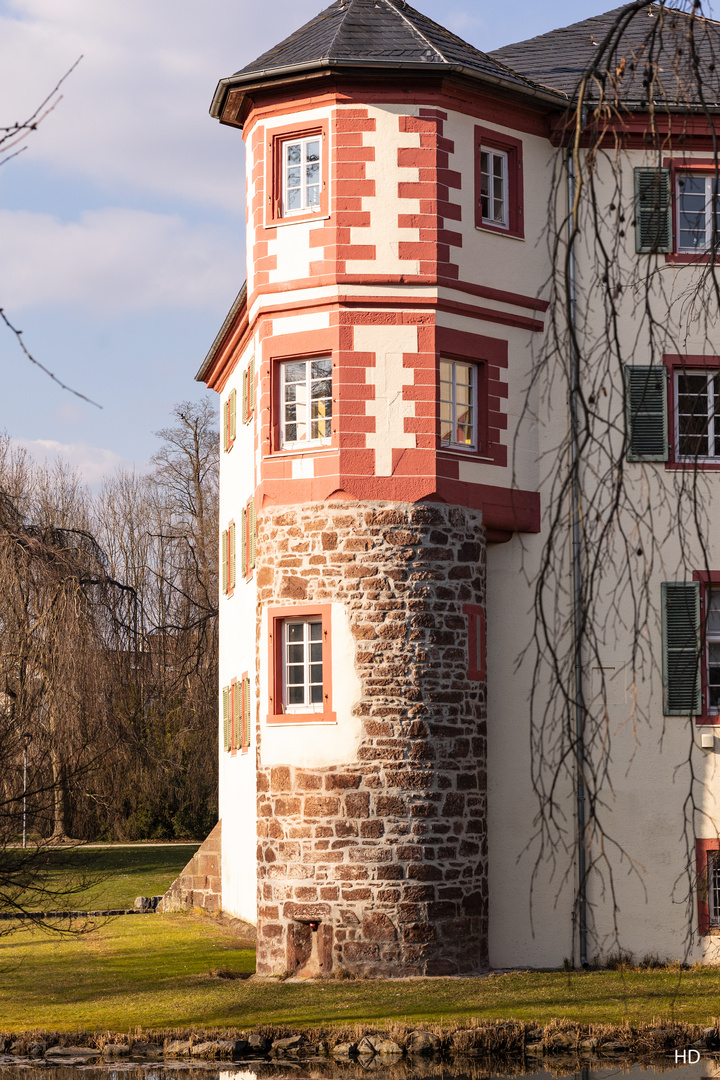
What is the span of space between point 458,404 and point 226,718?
9.33 m

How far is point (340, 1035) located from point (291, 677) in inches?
184

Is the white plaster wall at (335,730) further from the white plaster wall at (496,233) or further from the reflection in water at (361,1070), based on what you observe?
the white plaster wall at (496,233)

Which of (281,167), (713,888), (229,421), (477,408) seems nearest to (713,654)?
(713,888)

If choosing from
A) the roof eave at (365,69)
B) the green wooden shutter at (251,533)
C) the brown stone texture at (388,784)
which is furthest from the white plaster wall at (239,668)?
the roof eave at (365,69)

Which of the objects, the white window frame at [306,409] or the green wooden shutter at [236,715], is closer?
the white window frame at [306,409]

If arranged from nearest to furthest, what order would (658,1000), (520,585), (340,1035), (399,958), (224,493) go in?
(340,1035) → (658,1000) → (399,958) → (520,585) → (224,493)

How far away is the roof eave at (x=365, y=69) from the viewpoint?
52.1 ft

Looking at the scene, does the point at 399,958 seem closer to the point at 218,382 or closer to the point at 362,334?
the point at 362,334

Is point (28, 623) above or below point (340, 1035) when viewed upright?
above

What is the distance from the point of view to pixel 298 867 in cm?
1519

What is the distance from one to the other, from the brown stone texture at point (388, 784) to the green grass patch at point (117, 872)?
9206 millimetres

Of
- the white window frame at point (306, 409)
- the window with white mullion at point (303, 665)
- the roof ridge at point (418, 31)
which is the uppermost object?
the roof ridge at point (418, 31)

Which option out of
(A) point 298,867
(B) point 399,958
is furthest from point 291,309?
(B) point 399,958

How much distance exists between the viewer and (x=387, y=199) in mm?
16047
